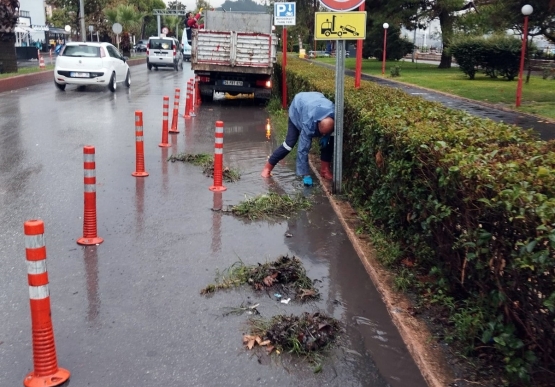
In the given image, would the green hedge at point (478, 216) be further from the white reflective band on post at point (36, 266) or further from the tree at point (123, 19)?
the tree at point (123, 19)

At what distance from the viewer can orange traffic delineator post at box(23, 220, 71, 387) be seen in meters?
3.49

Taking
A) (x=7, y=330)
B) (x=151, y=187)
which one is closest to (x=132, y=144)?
(x=151, y=187)

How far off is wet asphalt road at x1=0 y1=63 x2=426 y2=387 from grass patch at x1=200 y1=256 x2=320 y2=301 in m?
0.12

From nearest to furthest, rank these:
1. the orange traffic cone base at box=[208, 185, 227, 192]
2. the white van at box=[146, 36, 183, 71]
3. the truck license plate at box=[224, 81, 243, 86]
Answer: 1. the orange traffic cone base at box=[208, 185, 227, 192]
2. the truck license plate at box=[224, 81, 243, 86]
3. the white van at box=[146, 36, 183, 71]

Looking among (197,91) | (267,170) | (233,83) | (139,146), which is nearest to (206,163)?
(267,170)

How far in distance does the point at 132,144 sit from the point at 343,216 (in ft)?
19.6

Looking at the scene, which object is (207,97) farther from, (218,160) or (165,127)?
(218,160)

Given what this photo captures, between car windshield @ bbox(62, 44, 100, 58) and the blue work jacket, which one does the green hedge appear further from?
car windshield @ bbox(62, 44, 100, 58)

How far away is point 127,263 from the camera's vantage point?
5.66 meters

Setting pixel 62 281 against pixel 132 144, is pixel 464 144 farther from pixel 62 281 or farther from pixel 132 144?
pixel 132 144

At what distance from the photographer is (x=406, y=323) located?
177 inches

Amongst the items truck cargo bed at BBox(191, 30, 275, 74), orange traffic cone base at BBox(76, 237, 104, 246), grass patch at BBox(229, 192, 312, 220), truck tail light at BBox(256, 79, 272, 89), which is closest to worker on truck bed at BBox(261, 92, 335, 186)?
grass patch at BBox(229, 192, 312, 220)

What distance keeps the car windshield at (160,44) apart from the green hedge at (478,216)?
36277 mm

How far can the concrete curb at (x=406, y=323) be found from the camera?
3.82 m
